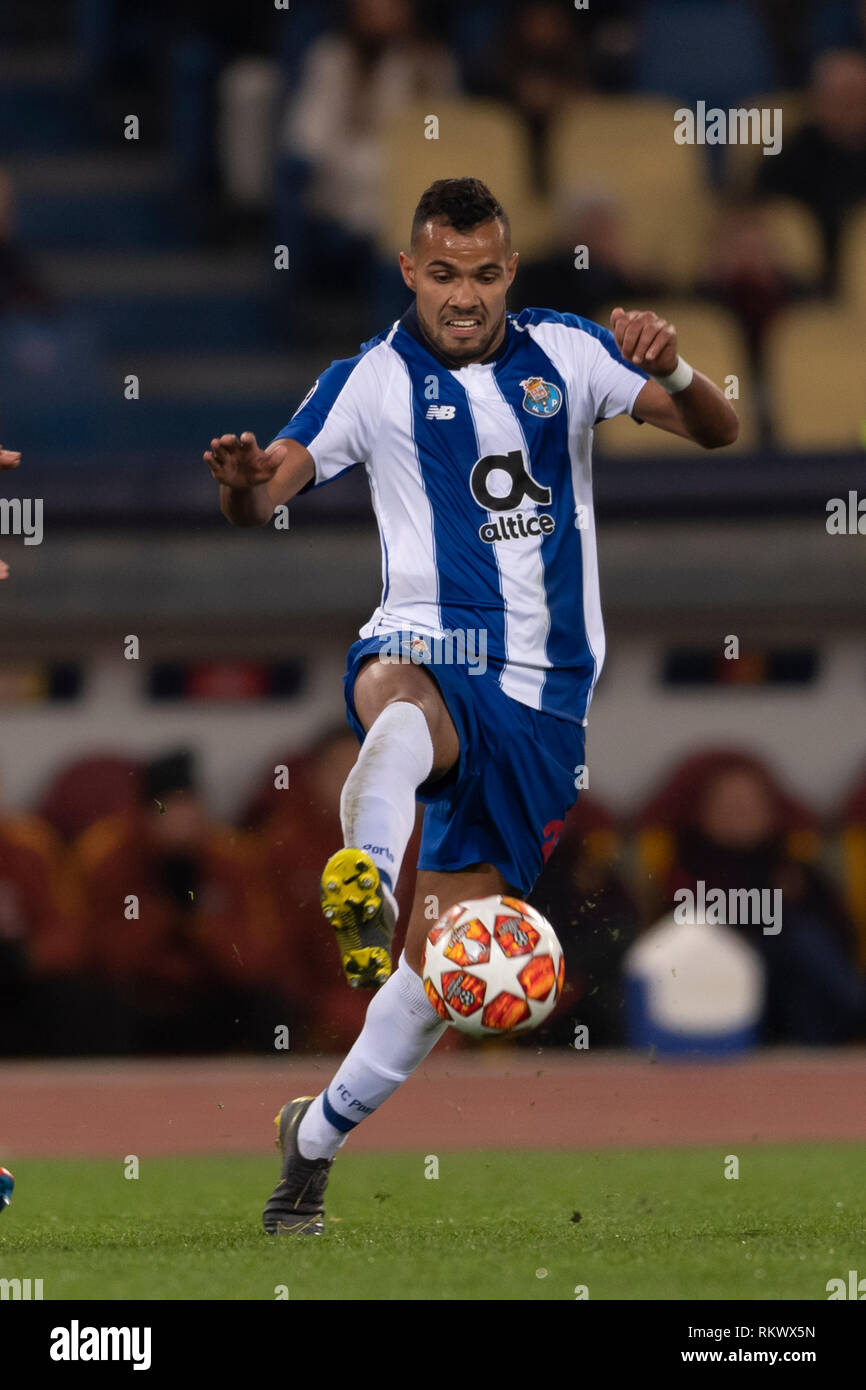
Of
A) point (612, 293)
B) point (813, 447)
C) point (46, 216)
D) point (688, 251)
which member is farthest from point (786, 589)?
point (46, 216)

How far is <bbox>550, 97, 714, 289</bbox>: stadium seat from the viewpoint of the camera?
12.8 metres

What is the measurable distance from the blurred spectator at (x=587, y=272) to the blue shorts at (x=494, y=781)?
19.2ft

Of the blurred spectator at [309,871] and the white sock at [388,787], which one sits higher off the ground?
the white sock at [388,787]

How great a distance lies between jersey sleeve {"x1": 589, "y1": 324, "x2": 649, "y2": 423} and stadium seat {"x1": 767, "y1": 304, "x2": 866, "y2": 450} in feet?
18.6

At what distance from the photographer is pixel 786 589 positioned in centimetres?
1097

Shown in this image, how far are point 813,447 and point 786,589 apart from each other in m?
0.75

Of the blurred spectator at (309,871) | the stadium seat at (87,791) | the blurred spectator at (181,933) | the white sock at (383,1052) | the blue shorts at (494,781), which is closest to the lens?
the blue shorts at (494,781)

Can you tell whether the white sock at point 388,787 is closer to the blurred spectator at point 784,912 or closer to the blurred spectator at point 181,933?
the blurred spectator at point 181,933

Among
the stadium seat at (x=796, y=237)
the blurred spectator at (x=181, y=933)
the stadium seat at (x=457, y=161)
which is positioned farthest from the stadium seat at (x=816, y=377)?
the blurred spectator at (x=181, y=933)

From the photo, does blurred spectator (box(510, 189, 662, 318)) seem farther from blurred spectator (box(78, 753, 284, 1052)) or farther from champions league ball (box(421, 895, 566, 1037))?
champions league ball (box(421, 895, 566, 1037))

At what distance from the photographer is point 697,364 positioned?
38.1 feet

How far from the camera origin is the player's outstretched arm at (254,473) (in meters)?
5.17

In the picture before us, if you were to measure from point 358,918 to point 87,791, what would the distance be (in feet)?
22.9

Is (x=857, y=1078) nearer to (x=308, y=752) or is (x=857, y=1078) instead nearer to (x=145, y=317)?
(x=308, y=752)
